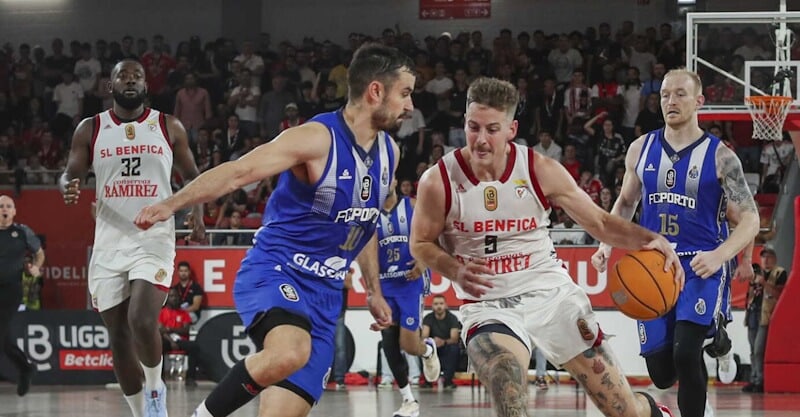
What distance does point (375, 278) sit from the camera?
6.39 meters

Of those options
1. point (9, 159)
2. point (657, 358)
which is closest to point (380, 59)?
point (657, 358)

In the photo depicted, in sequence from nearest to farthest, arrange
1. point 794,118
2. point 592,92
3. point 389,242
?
point 389,242 < point 794,118 < point 592,92

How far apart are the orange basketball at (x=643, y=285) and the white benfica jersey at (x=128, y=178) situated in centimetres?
327

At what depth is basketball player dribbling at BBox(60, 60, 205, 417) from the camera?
773 centimetres

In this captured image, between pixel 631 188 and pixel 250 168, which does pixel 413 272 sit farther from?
pixel 250 168

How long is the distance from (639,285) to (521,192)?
77 cm

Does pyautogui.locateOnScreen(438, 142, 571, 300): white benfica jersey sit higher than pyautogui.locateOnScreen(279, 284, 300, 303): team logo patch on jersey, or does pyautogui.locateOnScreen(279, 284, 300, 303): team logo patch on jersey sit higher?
pyautogui.locateOnScreen(438, 142, 571, 300): white benfica jersey

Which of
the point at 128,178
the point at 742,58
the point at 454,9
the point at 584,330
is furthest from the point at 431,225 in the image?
the point at 454,9

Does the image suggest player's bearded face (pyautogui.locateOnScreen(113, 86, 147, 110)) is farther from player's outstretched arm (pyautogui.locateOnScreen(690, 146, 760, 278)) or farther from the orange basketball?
player's outstretched arm (pyautogui.locateOnScreen(690, 146, 760, 278))

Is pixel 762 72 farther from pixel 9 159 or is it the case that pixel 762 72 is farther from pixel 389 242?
pixel 9 159

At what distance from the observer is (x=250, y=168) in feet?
17.2

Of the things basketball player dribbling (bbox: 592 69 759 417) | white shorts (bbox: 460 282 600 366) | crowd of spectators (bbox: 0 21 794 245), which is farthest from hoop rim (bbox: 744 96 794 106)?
white shorts (bbox: 460 282 600 366)

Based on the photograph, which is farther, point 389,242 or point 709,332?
point 389,242

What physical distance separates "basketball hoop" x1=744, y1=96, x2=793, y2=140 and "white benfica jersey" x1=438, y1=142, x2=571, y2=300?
7.02m
